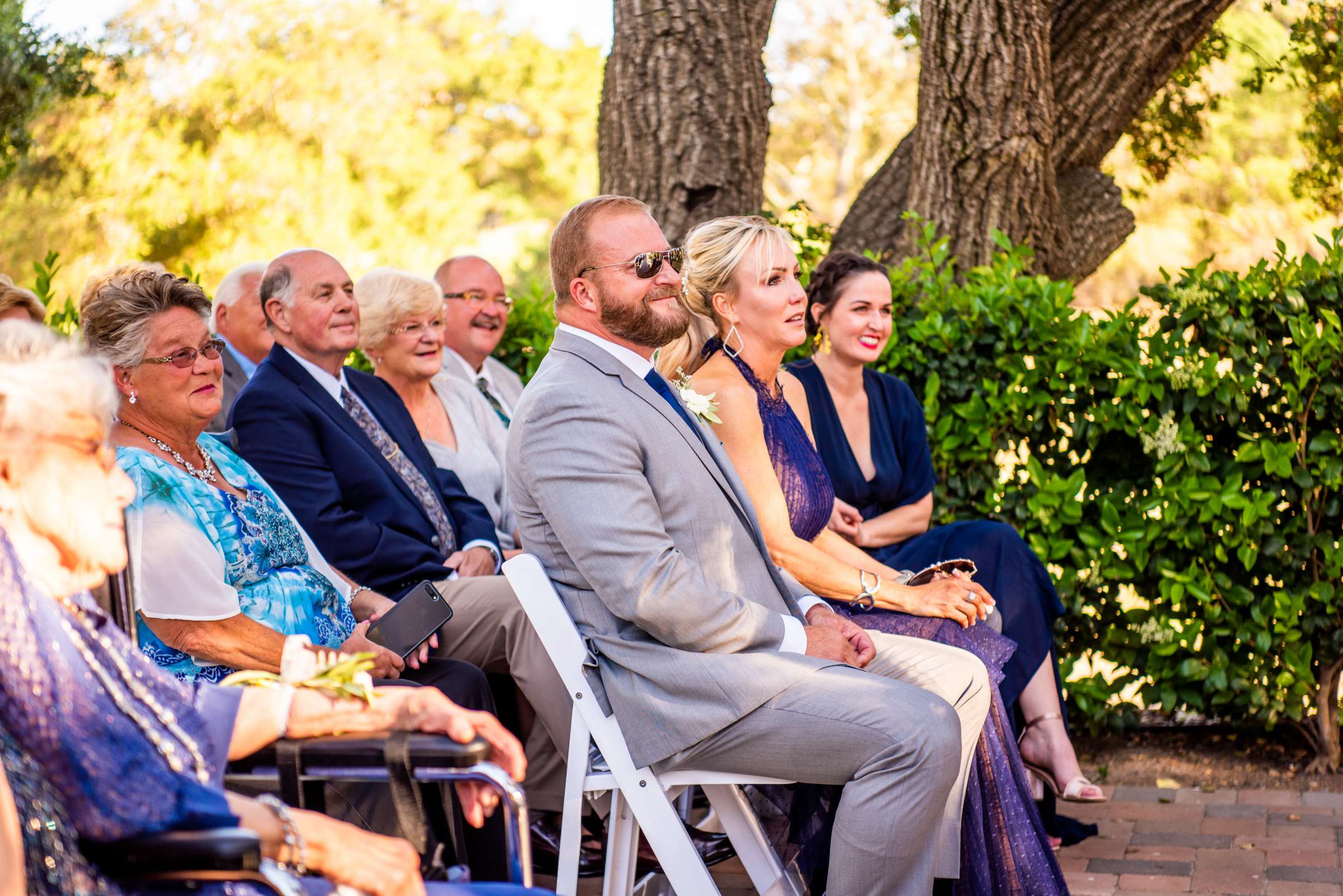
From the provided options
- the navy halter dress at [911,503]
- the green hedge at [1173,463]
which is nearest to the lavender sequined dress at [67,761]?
the navy halter dress at [911,503]

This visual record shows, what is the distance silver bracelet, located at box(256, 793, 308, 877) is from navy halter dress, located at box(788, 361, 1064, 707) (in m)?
2.61

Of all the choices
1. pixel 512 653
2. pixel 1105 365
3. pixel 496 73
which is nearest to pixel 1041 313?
pixel 1105 365

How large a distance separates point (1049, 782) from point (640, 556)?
202 cm

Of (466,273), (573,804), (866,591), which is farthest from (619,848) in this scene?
(466,273)

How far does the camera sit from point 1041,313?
5164mm

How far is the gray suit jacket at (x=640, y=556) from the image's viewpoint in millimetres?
2990

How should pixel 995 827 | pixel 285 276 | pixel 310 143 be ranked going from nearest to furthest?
pixel 995 827, pixel 285 276, pixel 310 143

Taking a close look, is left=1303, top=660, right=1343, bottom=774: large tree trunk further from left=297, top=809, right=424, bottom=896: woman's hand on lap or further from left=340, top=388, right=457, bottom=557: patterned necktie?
left=297, top=809, right=424, bottom=896: woman's hand on lap

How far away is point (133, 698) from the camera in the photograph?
2.01 metres

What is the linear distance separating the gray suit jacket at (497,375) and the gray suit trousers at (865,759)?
282 cm

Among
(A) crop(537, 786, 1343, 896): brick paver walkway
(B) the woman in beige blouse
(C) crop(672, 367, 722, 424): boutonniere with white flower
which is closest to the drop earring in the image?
(C) crop(672, 367, 722, 424): boutonniere with white flower

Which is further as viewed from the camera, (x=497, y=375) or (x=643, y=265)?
(x=497, y=375)

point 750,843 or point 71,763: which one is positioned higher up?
point 71,763

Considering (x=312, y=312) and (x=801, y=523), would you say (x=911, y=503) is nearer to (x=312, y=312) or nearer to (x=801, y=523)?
(x=801, y=523)
